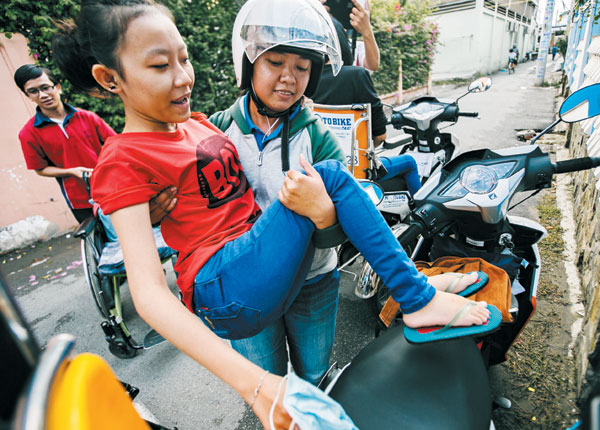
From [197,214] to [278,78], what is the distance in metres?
0.59

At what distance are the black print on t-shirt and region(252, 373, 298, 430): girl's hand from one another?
24.4 inches

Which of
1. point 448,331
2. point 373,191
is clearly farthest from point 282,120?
point 448,331

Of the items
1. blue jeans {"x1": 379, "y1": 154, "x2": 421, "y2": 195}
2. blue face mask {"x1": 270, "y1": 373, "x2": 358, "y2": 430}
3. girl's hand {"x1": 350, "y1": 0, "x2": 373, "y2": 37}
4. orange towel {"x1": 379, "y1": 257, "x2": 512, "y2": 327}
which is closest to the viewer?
blue face mask {"x1": 270, "y1": 373, "x2": 358, "y2": 430}

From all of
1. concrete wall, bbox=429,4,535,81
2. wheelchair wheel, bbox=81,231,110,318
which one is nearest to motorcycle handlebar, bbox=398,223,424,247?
wheelchair wheel, bbox=81,231,110,318

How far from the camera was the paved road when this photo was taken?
6.86 ft

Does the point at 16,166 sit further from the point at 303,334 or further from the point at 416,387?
the point at 416,387

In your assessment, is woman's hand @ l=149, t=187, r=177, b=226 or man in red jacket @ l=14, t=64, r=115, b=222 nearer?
woman's hand @ l=149, t=187, r=177, b=226

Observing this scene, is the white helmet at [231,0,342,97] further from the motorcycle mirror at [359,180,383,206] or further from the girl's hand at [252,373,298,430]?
the girl's hand at [252,373,298,430]

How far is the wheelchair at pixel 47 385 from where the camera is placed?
321 millimetres

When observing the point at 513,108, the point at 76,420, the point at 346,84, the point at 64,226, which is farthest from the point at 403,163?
the point at 513,108

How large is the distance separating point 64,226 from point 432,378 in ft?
19.6

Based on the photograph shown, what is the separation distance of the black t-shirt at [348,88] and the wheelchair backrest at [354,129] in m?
0.06

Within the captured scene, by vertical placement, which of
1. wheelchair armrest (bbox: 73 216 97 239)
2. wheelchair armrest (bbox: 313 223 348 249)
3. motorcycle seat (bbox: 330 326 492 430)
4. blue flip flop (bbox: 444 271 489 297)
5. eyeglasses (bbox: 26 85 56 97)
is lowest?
wheelchair armrest (bbox: 73 216 97 239)

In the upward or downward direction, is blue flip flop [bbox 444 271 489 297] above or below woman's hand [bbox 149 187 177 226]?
below
